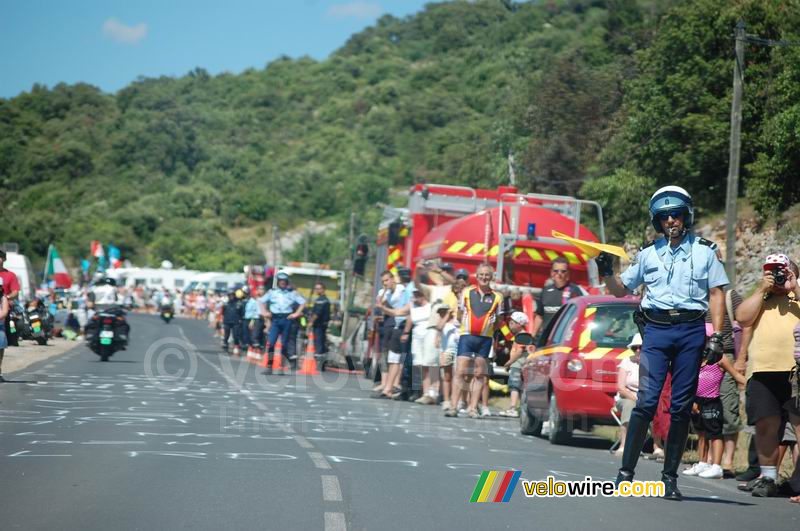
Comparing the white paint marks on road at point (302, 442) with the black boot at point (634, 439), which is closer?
the black boot at point (634, 439)

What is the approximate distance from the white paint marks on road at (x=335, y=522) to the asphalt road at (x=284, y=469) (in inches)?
0.8

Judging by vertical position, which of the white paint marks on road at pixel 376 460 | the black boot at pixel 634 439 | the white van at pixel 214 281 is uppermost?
the white van at pixel 214 281

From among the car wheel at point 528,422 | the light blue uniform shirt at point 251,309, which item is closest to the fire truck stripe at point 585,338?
the car wheel at point 528,422

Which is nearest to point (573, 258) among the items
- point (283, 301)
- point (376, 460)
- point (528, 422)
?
point (528, 422)

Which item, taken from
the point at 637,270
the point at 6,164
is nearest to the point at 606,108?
the point at 637,270

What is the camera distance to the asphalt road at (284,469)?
302 inches

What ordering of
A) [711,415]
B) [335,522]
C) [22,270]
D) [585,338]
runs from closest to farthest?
[335,522]
[711,415]
[585,338]
[22,270]

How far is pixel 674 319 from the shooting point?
8.60 metres

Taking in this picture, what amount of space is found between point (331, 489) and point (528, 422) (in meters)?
6.07

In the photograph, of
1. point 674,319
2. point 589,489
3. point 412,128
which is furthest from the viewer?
point 412,128

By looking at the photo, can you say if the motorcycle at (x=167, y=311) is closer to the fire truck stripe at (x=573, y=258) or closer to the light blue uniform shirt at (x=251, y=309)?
the light blue uniform shirt at (x=251, y=309)

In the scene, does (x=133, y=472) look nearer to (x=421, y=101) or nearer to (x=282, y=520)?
(x=282, y=520)

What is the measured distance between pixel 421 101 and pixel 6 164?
52887 mm

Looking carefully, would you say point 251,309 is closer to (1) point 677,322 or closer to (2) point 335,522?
(1) point 677,322
